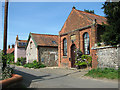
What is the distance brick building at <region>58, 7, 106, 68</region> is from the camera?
16188 millimetres

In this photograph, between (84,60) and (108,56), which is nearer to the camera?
(108,56)

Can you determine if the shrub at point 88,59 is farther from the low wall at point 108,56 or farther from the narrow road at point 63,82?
the narrow road at point 63,82

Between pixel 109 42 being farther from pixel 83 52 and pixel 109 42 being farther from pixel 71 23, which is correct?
pixel 71 23

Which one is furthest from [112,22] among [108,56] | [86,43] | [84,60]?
[84,60]

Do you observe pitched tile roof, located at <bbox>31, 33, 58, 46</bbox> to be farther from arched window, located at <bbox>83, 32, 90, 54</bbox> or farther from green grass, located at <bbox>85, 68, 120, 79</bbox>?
green grass, located at <bbox>85, 68, 120, 79</bbox>

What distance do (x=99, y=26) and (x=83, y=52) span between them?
3715mm

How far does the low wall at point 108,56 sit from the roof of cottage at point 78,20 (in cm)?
476

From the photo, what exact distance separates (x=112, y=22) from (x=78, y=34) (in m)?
7.67

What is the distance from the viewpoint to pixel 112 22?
11.1m

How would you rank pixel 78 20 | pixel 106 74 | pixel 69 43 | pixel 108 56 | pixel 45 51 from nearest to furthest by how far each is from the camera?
pixel 106 74
pixel 108 56
pixel 78 20
pixel 69 43
pixel 45 51

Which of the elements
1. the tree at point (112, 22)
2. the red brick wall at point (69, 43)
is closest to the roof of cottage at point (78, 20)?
the red brick wall at point (69, 43)

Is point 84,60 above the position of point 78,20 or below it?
below

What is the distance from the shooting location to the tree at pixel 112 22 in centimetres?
1050

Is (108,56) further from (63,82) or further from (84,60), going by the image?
(63,82)
